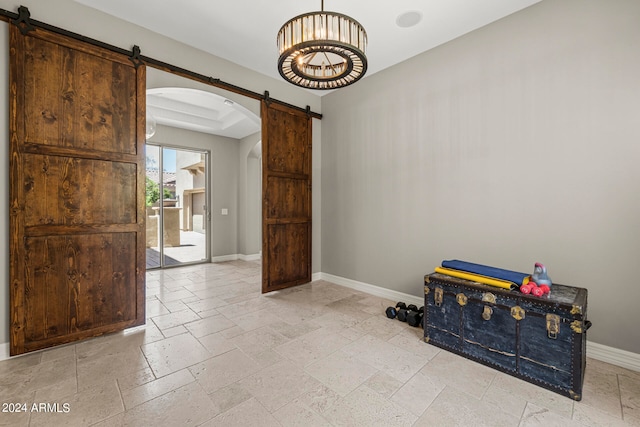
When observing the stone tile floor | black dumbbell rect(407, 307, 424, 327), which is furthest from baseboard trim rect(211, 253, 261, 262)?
black dumbbell rect(407, 307, 424, 327)

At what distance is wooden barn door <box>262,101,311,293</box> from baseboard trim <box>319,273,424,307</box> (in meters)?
0.40

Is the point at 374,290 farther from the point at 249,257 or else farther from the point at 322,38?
the point at 249,257

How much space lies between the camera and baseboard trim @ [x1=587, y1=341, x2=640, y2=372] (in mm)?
2242

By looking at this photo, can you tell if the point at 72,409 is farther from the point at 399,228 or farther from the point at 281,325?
the point at 399,228

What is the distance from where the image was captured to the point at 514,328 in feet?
7.04

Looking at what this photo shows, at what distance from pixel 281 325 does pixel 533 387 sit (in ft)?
7.24

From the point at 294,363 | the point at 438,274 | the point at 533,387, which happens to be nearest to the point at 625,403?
the point at 533,387

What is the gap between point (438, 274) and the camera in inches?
106

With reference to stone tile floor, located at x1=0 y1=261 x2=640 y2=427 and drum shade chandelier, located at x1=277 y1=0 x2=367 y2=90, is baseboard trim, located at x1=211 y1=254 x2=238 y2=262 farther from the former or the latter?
drum shade chandelier, located at x1=277 y1=0 x2=367 y2=90

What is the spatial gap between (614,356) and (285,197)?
388 centimetres

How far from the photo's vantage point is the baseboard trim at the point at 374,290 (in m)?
3.67

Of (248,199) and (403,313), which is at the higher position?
(248,199)

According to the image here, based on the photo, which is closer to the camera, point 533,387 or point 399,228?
point 533,387

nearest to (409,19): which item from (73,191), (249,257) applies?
(73,191)
